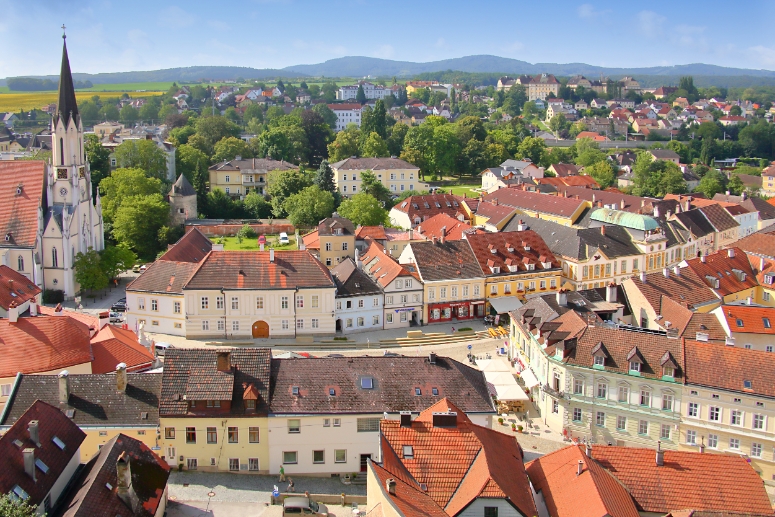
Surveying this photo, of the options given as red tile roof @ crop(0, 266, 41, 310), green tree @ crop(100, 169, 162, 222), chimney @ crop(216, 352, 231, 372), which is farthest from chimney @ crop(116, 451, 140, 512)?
green tree @ crop(100, 169, 162, 222)

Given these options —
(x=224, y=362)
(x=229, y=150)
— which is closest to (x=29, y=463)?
(x=224, y=362)

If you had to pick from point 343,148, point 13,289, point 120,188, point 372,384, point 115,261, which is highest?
point 343,148

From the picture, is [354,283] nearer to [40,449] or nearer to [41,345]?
[41,345]

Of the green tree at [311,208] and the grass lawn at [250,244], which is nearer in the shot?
the grass lawn at [250,244]

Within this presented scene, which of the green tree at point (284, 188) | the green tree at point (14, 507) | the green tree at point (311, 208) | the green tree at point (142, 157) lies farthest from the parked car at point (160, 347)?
the green tree at point (142, 157)

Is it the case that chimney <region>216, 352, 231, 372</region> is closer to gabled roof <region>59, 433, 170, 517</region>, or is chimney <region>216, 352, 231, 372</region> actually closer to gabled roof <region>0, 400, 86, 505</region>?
gabled roof <region>59, 433, 170, 517</region>

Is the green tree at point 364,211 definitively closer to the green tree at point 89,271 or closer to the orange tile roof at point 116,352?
the green tree at point 89,271
